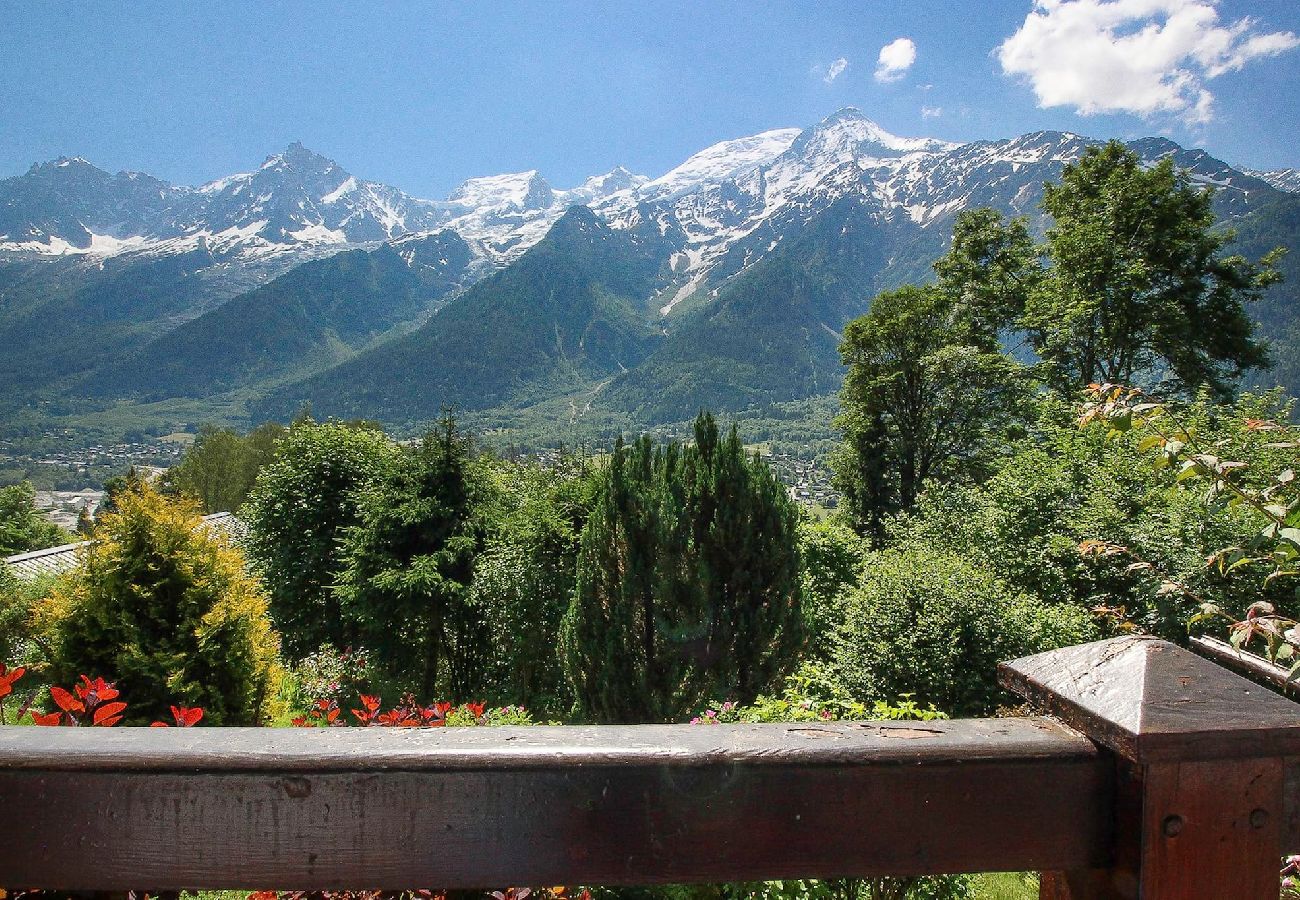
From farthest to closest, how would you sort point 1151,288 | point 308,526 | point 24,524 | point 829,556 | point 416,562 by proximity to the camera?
point 24,524 → point 308,526 → point 1151,288 → point 829,556 → point 416,562

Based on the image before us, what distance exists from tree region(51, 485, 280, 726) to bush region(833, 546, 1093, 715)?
7675mm

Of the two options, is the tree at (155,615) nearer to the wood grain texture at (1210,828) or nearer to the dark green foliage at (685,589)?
the dark green foliage at (685,589)

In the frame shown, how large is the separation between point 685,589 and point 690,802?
863cm

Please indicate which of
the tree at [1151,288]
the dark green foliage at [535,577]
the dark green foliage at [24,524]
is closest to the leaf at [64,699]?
the dark green foliage at [535,577]

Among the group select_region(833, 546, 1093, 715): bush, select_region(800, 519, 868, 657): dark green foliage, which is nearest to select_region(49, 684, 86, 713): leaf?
select_region(833, 546, 1093, 715): bush

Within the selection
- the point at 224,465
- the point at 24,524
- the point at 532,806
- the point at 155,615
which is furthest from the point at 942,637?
the point at 24,524

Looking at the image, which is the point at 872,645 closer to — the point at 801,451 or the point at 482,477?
the point at 482,477

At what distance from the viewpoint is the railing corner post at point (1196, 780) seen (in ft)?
2.97

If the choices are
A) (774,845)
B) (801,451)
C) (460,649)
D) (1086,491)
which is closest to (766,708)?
(774,845)

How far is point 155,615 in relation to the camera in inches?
316

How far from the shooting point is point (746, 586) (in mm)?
9531

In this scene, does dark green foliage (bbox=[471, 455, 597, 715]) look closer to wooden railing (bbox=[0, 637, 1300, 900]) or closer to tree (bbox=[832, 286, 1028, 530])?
tree (bbox=[832, 286, 1028, 530])

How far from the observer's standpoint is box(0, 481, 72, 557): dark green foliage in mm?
35938

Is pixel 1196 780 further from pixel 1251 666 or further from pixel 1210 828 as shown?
pixel 1251 666
